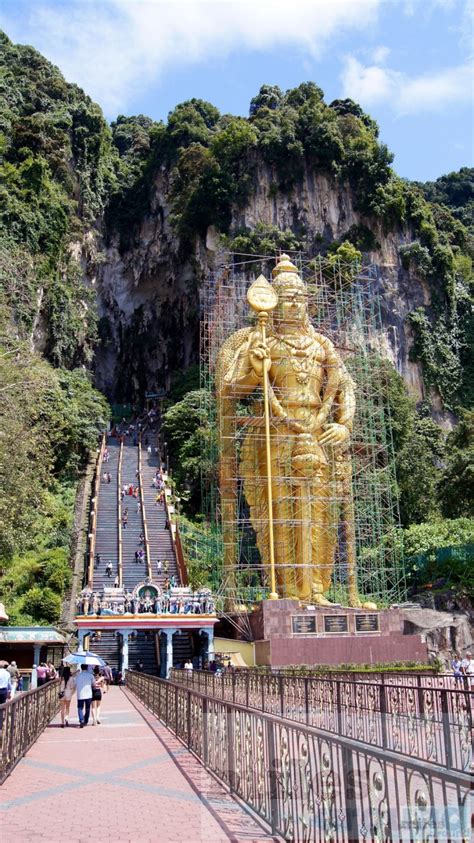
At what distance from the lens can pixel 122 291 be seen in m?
52.2

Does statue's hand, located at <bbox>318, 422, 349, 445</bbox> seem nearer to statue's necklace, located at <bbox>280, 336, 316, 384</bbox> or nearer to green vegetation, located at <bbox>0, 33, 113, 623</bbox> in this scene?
statue's necklace, located at <bbox>280, 336, 316, 384</bbox>

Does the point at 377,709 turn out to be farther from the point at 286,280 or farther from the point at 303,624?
the point at 286,280

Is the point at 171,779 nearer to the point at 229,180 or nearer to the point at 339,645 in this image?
the point at 339,645

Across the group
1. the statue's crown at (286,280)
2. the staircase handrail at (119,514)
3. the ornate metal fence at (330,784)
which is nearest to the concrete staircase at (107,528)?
the staircase handrail at (119,514)

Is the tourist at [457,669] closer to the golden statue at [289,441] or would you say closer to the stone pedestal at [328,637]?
the stone pedestal at [328,637]

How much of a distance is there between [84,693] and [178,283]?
129 feet

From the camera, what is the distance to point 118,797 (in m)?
6.29

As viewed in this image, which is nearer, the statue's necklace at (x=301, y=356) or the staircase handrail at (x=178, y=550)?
the statue's necklace at (x=301, y=356)

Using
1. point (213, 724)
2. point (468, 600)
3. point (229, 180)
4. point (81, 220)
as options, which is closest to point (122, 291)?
point (81, 220)

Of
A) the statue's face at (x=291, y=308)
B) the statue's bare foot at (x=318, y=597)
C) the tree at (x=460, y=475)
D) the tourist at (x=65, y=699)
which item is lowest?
the tourist at (x=65, y=699)

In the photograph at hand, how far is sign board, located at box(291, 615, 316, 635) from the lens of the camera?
19.5 metres

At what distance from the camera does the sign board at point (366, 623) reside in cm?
1984

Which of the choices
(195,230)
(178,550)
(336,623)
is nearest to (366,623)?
(336,623)

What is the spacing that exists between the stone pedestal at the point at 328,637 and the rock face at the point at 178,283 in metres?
22.0
